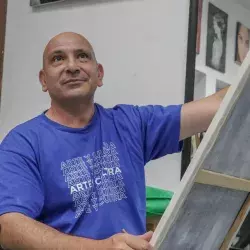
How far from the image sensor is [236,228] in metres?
0.96

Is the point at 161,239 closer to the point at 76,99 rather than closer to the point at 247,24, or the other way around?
the point at 76,99

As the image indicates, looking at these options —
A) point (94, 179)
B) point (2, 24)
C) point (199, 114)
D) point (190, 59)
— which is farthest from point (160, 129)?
point (2, 24)

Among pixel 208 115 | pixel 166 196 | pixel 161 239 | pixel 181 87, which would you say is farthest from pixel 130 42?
pixel 161 239

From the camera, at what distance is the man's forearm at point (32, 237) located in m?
0.84

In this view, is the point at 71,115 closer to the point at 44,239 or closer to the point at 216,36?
the point at 44,239

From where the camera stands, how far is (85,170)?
111 centimetres

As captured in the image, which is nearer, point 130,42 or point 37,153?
point 37,153

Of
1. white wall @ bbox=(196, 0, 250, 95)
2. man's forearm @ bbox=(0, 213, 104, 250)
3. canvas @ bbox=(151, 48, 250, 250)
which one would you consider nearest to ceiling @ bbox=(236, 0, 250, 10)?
white wall @ bbox=(196, 0, 250, 95)

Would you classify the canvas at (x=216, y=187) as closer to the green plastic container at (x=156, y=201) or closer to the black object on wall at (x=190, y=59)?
the green plastic container at (x=156, y=201)

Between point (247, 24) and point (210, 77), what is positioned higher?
point (247, 24)

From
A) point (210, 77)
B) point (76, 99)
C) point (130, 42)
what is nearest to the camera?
point (76, 99)

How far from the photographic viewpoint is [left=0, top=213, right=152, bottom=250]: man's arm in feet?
2.50

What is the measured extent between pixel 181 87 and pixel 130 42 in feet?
0.93

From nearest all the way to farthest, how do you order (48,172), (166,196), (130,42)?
1. (48,172)
2. (166,196)
3. (130,42)
